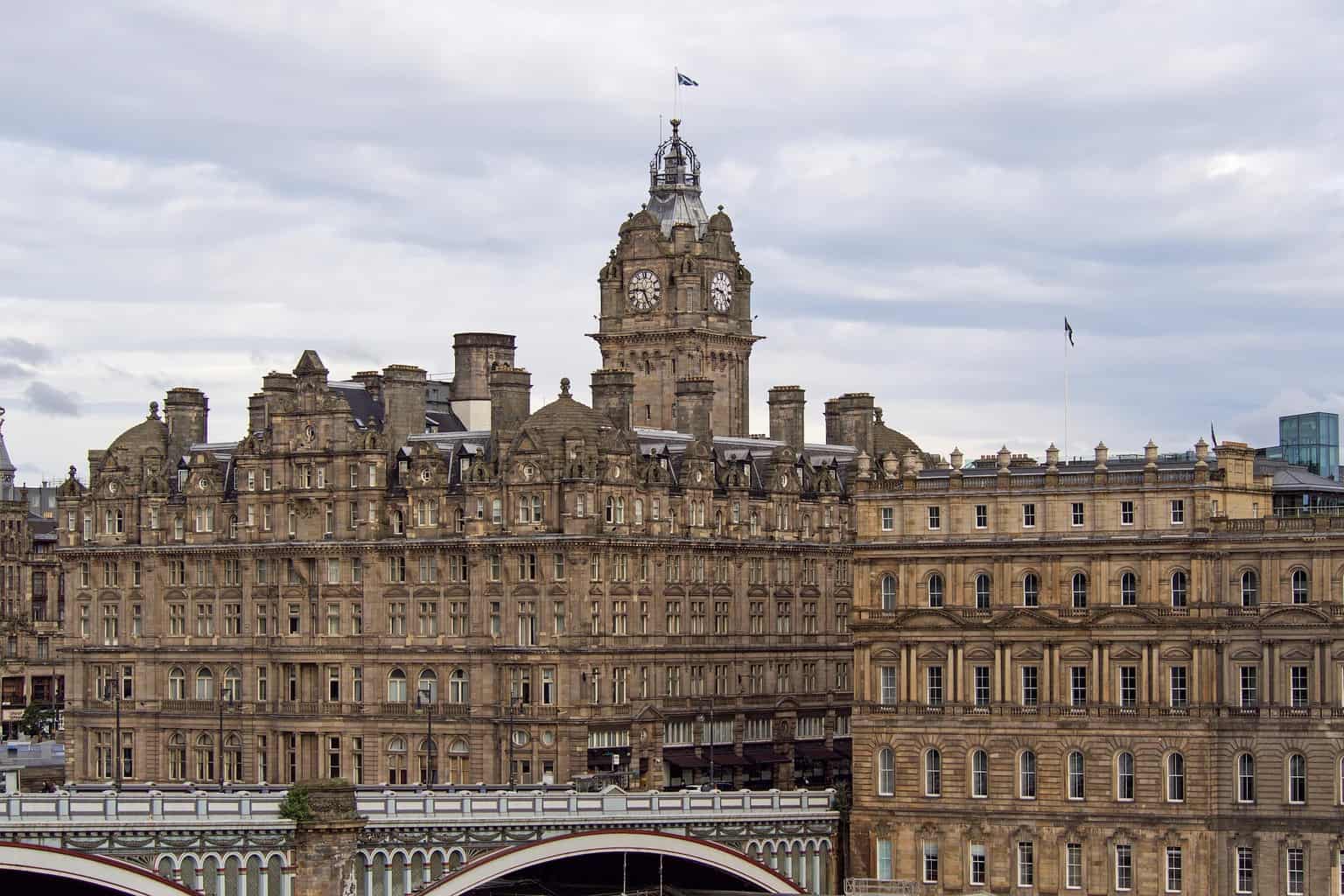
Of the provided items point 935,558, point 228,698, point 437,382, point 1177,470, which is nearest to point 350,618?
point 228,698

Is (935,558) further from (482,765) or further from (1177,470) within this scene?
(482,765)

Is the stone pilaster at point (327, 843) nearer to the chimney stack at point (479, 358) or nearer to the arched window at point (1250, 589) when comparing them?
the arched window at point (1250, 589)

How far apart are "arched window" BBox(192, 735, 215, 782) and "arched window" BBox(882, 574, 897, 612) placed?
47861mm

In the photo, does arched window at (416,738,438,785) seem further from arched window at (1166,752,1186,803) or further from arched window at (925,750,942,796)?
arched window at (1166,752,1186,803)

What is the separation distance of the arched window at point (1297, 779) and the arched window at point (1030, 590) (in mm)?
13929

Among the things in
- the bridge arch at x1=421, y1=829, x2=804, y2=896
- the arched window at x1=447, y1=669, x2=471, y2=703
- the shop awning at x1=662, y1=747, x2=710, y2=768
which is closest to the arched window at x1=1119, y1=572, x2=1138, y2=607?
the bridge arch at x1=421, y1=829, x2=804, y2=896

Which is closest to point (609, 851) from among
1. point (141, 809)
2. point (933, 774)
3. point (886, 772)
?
→ point (886, 772)

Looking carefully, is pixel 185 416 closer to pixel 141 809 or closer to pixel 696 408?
pixel 696 408

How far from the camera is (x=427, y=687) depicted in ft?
584

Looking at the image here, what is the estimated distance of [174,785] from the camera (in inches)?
6693

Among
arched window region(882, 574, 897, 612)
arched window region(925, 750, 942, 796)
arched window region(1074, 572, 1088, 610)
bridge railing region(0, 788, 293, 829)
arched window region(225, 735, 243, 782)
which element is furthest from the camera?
arched window region(225, 735, 243, 782)

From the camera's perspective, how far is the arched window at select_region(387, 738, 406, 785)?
178 metres

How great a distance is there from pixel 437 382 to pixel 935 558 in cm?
5393

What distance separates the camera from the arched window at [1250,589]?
146125 mm
